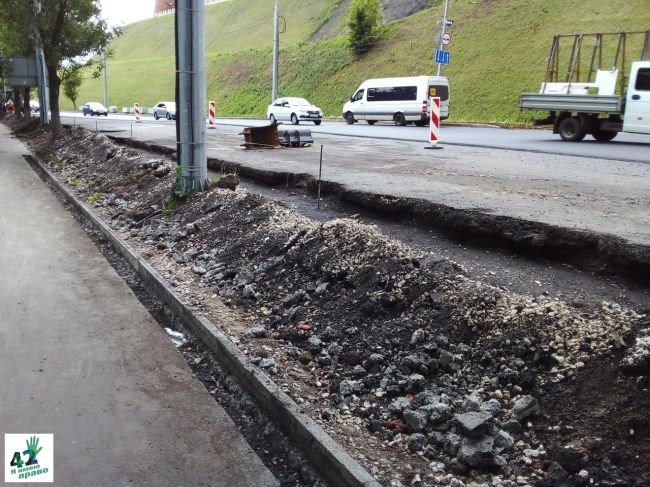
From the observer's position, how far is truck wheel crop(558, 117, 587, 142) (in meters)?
17.5

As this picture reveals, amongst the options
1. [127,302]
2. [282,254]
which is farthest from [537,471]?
[127,302]

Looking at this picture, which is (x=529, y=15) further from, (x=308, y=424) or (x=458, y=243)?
(x=308, y=424)

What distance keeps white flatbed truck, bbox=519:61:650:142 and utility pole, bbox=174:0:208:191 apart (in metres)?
12.8

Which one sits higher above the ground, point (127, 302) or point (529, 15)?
point (529, 15)

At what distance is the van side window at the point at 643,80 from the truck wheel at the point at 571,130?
1.85 m

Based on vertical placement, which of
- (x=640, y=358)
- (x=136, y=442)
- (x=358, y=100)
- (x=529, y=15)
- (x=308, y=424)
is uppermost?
(x=529, y=15)

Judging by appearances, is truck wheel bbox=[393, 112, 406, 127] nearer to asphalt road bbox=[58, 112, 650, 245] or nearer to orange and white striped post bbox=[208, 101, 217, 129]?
orange and white striped post bbox=[208, 101, 217, 129]

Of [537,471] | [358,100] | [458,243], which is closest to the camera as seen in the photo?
[537,471]

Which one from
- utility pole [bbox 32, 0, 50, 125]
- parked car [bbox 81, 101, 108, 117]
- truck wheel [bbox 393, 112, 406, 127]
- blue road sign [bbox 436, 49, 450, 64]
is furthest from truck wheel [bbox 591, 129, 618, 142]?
parked car [bbox 81, 101, 108, 117]

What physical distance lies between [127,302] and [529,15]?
1606 inches

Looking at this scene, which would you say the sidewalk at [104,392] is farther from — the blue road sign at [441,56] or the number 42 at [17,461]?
the blue road sign at [441,56]

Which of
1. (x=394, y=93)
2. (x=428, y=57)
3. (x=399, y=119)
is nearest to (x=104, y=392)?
(x=399, y=119)

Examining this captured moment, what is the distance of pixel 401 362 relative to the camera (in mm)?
3725

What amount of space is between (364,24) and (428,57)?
26.8ft
